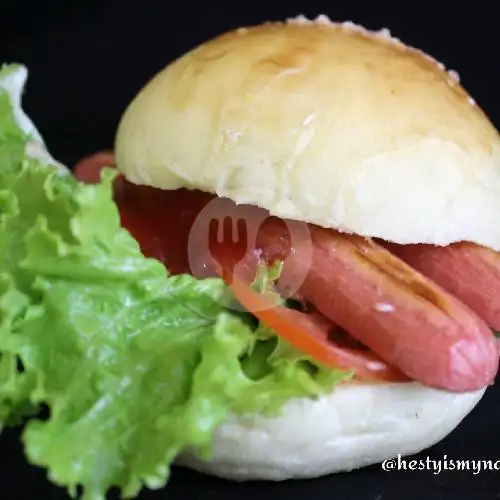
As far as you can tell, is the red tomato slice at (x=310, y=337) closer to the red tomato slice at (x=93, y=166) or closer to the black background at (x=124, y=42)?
the red tomato slice at (x=93, y=166)

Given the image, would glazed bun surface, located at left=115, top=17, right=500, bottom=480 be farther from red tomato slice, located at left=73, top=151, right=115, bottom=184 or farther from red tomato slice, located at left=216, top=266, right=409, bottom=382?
red tomato slice, located at left=73, top=151, right=115, bottom=184

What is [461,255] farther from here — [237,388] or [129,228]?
[129,228]

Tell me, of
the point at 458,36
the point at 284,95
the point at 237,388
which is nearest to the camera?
the point at 237,388

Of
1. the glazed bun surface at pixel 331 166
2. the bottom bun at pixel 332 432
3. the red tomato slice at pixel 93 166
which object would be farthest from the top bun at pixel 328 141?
the red tomato slice at pixel 93 166

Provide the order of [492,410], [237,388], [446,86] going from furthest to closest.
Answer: [492,410] < [446,86] < [237,388]

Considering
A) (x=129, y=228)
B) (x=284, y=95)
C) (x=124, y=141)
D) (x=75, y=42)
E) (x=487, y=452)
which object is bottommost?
(x=75, y=42)

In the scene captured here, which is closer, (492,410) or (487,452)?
(487,452)

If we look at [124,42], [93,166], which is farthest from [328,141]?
[124,42]

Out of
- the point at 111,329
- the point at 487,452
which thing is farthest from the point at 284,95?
the point at 487,452
